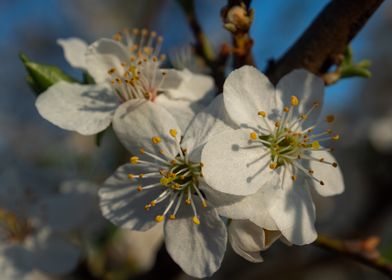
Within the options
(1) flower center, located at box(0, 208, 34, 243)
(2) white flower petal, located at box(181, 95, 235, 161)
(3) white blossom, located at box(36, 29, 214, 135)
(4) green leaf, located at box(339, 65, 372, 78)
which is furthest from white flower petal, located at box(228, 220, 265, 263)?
(1) flower center, located at box(0, 208, 34, 243)

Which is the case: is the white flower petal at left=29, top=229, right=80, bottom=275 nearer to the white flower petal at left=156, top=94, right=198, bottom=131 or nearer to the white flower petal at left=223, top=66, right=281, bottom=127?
the white flower petal at left=156, top=94, right=198, bottom=131

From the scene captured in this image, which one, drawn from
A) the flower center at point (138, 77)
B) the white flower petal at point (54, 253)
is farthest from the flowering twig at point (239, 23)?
the white flower petal at point (54, 253)

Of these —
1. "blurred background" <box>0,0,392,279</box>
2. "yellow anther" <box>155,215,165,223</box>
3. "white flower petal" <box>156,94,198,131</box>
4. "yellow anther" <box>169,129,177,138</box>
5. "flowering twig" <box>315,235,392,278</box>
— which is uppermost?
"white flower petal" <box>156,94,198,131</box>

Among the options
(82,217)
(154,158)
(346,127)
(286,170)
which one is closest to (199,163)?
(154,158)

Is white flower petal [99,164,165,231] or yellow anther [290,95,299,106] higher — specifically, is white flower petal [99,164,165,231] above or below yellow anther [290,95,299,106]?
below

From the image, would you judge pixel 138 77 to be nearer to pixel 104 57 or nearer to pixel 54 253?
pixel 104 57

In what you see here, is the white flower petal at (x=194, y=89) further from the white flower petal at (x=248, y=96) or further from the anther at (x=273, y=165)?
the anther at (x=273, y=165)

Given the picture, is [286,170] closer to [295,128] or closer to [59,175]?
[295,128]
